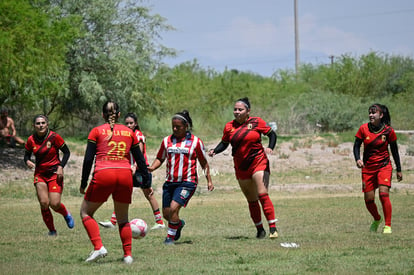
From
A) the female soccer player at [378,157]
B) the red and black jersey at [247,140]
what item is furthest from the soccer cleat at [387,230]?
the red and black jersey at [247,140]

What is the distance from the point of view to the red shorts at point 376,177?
12242 millimetres

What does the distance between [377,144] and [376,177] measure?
586mm

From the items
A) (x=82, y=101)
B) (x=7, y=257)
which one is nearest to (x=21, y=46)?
(x=82, y=101)

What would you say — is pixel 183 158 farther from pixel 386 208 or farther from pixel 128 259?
pixel 386 208

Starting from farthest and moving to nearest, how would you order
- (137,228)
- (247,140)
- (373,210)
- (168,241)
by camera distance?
(373,210) → (247,140) → (168,241) → (137,228)

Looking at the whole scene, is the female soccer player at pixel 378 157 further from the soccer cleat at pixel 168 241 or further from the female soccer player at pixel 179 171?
the soccer cleat at pixel 168 241

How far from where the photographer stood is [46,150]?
39.3 ft

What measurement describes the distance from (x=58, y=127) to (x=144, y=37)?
7.36 metres

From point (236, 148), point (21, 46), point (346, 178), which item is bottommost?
point (346, 178)

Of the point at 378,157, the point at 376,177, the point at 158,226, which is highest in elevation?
the point at 378,157

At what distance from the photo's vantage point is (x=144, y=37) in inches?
1495

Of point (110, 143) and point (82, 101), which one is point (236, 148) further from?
point (82, 101)

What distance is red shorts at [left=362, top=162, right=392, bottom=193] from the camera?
12242 millimetres

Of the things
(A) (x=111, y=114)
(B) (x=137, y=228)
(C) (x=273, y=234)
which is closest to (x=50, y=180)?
(B) (x=137, y=228)
